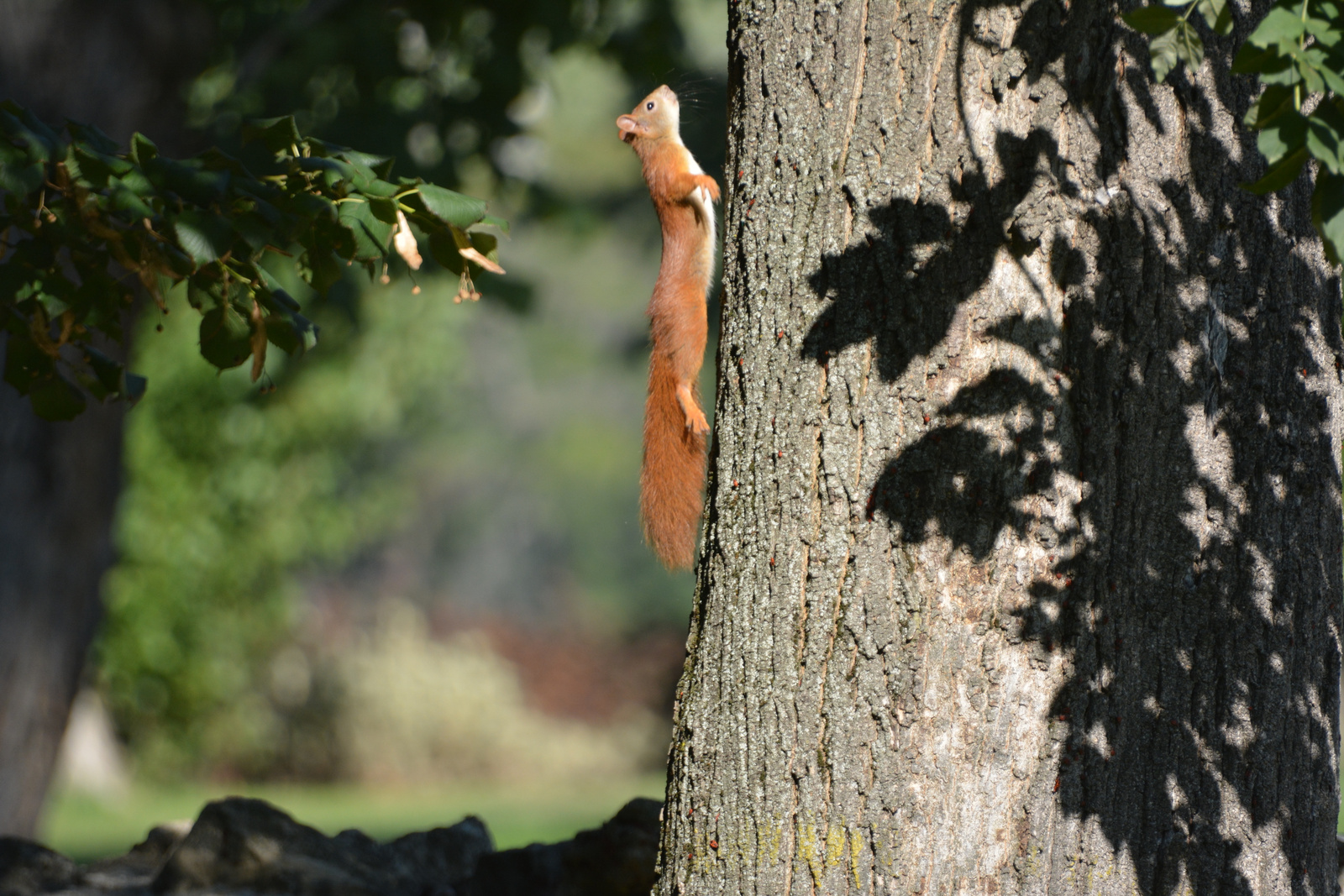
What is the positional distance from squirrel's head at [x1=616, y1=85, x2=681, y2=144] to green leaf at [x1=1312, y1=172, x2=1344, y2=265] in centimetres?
129

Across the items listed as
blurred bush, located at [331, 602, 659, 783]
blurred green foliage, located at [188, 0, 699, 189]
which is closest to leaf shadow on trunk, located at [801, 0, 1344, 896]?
blurred green foliage, located at [188, 0, 699, 189]

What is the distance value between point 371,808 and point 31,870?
7325 mm

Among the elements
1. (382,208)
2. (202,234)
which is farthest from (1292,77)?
(202,234)

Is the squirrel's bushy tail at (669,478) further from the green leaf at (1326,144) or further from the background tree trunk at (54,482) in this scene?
the background tree trunk at (54,482)

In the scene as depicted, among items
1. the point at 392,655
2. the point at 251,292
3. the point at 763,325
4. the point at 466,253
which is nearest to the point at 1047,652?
the point at 763,325

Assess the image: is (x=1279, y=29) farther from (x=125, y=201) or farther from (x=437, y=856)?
(x=437, y=856)

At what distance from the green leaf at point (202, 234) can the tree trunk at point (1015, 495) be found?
1002 mm

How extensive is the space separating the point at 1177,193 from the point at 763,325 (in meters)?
0.69

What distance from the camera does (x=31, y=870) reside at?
3.13 meters

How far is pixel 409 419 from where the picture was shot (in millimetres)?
12898

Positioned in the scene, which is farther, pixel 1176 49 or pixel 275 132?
pixel 275 132

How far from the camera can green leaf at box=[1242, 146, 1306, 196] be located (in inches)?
54.3

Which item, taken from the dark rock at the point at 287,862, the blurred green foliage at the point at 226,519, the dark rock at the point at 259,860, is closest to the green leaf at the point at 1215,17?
the dark rock at the point at 287,862

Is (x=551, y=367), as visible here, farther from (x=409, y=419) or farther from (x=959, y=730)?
(x=959, y=730)
